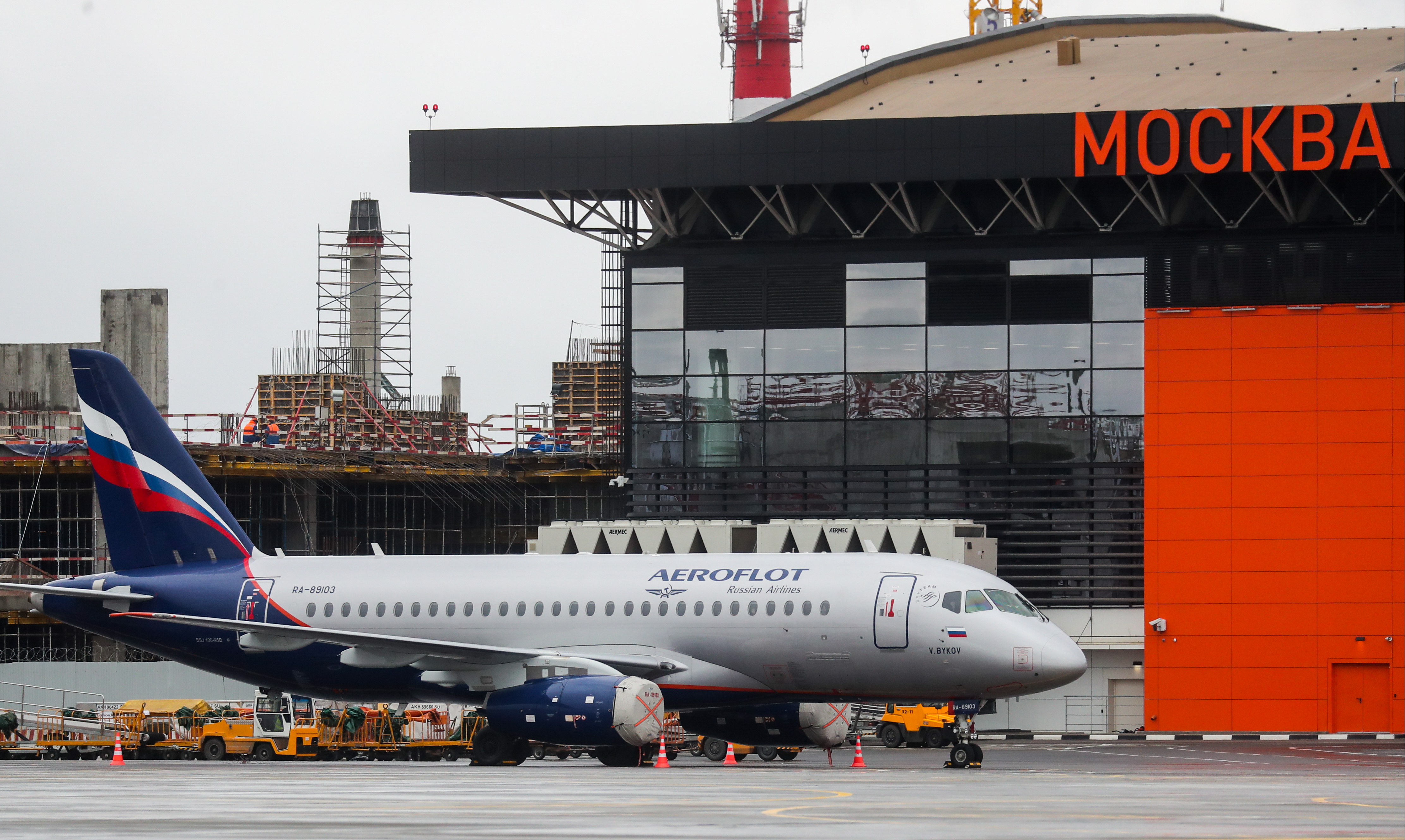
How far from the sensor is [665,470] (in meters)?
51.8

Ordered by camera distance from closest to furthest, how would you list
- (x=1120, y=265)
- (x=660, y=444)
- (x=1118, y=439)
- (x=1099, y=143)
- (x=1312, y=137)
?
(x=1312, y=137), (x=1099, y=143), (x=1118, y=439), (x=1120, y=265), (x=660, y=444)

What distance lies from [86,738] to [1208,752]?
2379cm

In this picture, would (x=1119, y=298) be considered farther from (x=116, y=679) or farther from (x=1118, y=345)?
(x=116, y=679)

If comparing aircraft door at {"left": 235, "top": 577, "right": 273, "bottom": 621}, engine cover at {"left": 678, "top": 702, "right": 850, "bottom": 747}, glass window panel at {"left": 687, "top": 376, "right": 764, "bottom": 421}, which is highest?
glass window panel at {"left": 687, "top": 376, "right": 764, "bottom": 421}

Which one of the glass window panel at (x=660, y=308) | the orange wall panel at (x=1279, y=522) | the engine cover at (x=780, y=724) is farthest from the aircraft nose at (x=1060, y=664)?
the glass window panel at (x=660, y=308)

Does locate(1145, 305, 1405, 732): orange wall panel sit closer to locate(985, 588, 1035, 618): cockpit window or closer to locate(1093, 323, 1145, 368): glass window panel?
locate(1093, 323, 1145, 368): glass window panel

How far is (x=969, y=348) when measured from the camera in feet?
163

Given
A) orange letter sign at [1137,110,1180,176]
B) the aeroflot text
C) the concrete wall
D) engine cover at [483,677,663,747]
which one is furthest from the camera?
the concrete wall

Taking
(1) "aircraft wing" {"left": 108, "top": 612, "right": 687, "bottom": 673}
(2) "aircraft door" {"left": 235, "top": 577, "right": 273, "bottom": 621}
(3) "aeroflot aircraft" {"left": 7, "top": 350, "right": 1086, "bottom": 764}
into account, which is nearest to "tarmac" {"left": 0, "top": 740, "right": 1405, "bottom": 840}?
(3) "aeroflot aircraft" {"left": 7, "top": 350, "right": 1086, "bottom": 764}

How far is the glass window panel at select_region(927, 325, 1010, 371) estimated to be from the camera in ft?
163

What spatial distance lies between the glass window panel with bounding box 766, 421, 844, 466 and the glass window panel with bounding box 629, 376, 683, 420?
8.39ft

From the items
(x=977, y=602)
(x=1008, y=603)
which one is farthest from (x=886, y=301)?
(x=977, y=602)

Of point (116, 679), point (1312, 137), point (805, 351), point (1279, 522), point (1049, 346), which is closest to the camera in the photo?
point (1312, 137)

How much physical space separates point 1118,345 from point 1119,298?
4.00 ft
